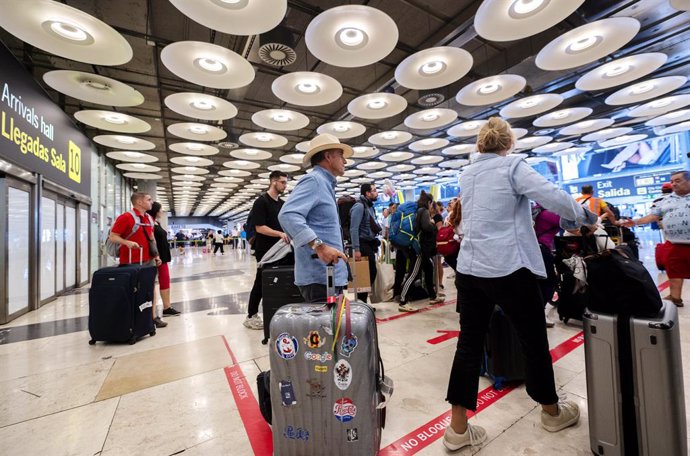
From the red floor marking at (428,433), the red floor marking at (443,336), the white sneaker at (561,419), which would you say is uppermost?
the white sneaker at (561,419)

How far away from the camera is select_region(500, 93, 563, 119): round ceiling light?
23.0 feet

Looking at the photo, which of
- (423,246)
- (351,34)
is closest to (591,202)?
(423,246)

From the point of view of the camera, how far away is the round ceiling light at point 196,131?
24.7 ft

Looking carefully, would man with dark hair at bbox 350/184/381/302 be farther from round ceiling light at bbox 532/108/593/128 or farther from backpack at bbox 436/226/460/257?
round ceiling light at bbox 532/108/593/128

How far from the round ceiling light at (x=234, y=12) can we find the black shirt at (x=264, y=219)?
2106 mm

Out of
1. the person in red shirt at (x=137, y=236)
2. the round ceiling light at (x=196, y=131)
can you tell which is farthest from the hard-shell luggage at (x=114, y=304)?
the round ceiling light at (x=196, y=131)

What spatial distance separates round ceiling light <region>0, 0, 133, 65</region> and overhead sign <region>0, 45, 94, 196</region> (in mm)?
1132

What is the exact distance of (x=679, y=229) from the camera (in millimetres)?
3363

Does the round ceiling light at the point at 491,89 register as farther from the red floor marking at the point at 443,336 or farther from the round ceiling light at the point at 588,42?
the red floor marking at the point at 443,336

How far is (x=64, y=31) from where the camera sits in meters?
3.71

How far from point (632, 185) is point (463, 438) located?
60.9 feet

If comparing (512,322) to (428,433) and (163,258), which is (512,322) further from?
(163,258)

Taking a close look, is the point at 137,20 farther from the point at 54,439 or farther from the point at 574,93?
the point at 574,93

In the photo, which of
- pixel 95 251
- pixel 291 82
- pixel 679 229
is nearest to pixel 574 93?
pixel 679 229
